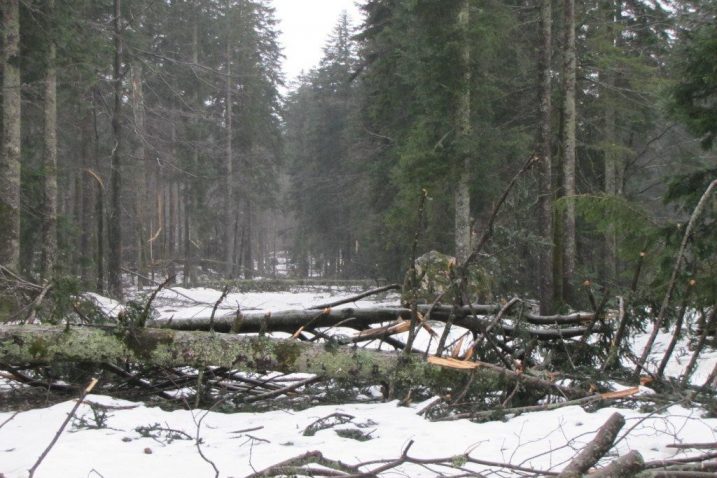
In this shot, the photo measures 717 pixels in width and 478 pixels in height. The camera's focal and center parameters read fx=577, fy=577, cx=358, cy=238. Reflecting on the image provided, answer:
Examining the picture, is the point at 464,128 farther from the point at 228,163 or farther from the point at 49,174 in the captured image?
the point at 228,163

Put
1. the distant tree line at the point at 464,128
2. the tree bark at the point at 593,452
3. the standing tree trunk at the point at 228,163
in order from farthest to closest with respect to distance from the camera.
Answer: the standing tree trunk at the point at 228,163 < the distant tree line at the point at 464,128 < the tree bark at the point at 593,452

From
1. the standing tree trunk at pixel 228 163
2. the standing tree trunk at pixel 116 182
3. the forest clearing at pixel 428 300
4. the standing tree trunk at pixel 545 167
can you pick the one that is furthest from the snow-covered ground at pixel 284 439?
the standing tree trunk at pixel 228 163

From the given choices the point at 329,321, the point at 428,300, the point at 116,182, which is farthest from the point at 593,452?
the point at 116,182

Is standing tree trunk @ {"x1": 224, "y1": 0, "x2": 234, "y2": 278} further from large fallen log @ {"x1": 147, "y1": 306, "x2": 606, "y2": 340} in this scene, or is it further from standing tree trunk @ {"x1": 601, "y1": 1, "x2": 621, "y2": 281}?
large fallen log @ {"x1": 147, "y1": 306, "x2": 606, "y2": 340}

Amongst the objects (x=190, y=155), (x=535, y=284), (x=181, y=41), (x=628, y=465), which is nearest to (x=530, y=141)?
(x=535, y=284)

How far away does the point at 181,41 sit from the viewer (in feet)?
108

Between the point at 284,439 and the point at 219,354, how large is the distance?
1.20 metres

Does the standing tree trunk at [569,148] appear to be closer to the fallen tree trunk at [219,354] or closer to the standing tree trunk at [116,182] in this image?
the fallen tree trunk at [219,354]

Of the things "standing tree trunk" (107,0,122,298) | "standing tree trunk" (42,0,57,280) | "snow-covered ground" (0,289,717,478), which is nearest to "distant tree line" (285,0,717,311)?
"snow-covered ground" (0,289,717,478)

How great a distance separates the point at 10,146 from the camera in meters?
11.2

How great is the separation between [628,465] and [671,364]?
6.10m

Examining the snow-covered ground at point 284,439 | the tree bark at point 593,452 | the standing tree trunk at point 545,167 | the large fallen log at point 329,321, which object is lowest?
the snow-covered ground at point 284,439

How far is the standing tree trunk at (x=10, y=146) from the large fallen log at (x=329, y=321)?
713 cm

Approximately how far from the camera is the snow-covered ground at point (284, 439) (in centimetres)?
336
